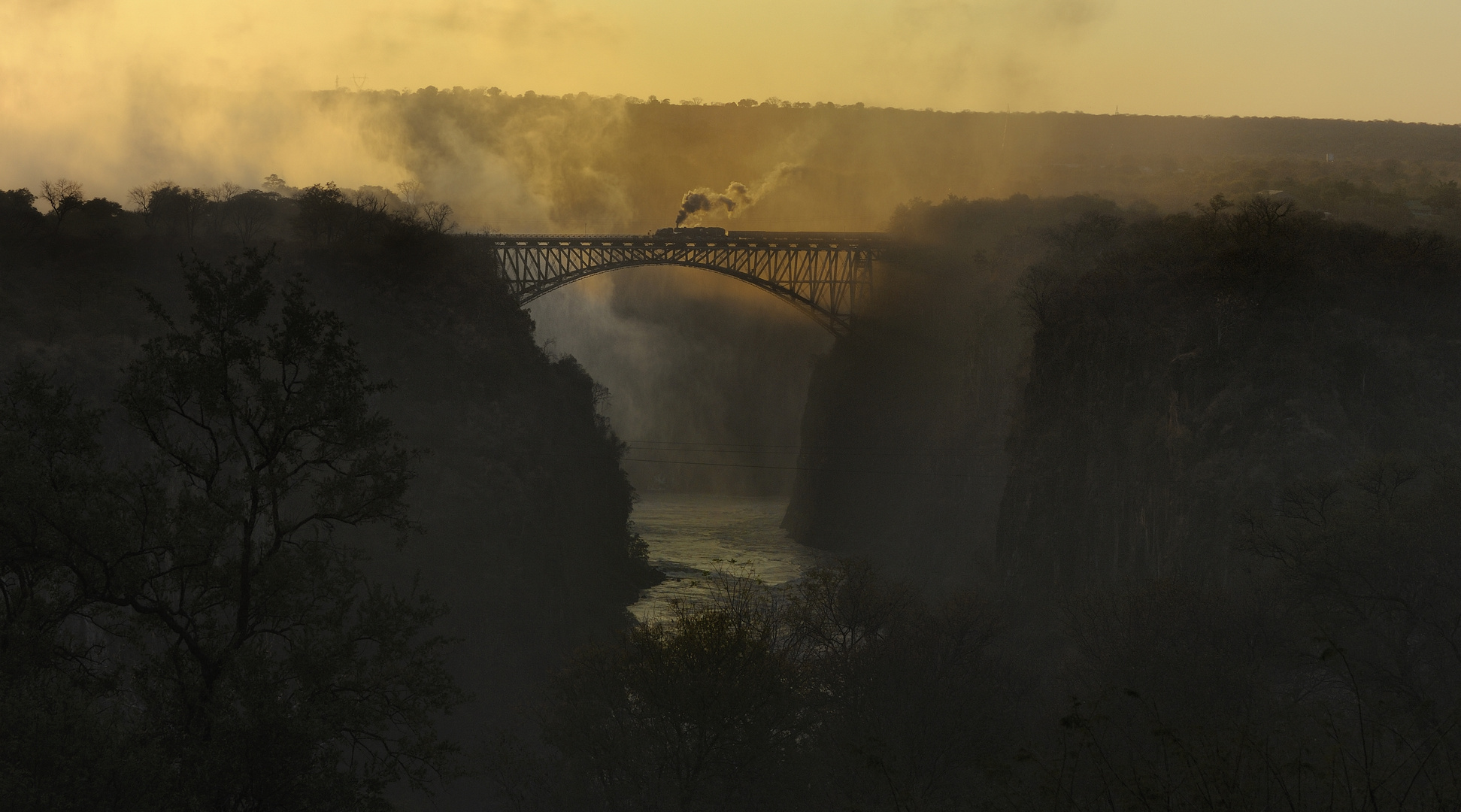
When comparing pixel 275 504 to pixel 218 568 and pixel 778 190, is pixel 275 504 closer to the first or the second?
pixel 218 568

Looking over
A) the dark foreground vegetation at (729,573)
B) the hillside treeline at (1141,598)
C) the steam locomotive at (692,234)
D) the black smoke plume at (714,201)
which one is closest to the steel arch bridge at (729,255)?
the steam locomotive at (692,234)

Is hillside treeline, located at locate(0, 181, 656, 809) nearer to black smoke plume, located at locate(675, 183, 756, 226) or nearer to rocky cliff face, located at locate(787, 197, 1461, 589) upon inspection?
rocky cliff face, located at locate(787, 197, 1461, 589)

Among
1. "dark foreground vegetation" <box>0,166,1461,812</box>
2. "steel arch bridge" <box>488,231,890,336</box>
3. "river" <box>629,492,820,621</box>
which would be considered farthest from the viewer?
"steel arch bridge" <box>488,231,890,336</box>

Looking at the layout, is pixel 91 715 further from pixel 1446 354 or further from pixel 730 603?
pixel 1446 354

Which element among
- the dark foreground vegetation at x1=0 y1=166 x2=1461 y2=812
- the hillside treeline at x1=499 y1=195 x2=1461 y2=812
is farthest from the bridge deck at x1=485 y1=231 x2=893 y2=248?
the hillside treeline at x1=499 y1=195 x2=1461 y2=812

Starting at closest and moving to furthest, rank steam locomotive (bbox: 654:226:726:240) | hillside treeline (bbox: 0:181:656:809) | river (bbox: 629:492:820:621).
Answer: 1. hillside treeline (bbox: 0:181:656:809)
2. river (bbox: 629:492:820:621)
3. steam locomotive (bbox: 654:226:726:240)
